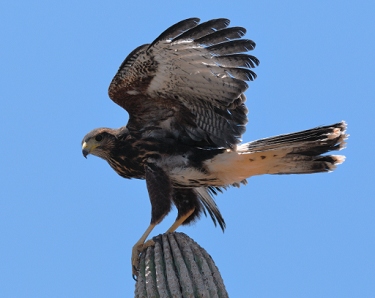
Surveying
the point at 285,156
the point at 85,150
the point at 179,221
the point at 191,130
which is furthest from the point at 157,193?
the point at 285,156

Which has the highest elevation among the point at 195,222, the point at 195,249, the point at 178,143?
the point at 178,143

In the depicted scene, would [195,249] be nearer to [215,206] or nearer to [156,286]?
[156,286]

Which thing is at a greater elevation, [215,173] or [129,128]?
[129,128]

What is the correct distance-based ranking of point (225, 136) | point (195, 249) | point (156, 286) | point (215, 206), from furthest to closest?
1. point (215, 206)
2. point (225, 136)
3. point (195, 249)
4. point (156, 286)

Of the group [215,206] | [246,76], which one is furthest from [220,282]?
[215,206]

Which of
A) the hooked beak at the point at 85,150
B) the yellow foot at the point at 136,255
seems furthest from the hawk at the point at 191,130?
the yellow foot at the point at 136,255

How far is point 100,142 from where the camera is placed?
8312 millimetres

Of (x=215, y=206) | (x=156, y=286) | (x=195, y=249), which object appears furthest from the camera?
(x=215, y=206)

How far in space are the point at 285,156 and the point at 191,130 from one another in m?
1.04

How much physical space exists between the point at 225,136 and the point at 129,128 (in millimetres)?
1088

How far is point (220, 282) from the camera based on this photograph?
5.58 m

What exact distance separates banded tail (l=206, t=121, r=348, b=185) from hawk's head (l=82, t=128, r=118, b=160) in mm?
1068

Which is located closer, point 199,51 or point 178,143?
point 199,51

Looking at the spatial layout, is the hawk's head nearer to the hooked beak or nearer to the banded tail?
the hooked beak
